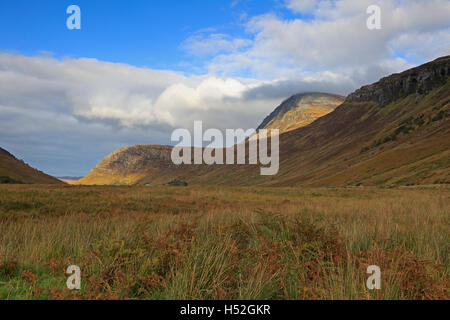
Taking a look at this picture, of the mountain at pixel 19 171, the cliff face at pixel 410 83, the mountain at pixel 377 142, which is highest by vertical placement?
the cliff face at pixel 410 83

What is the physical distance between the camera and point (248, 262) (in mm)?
4750

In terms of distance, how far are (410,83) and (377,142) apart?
4164 centimetres

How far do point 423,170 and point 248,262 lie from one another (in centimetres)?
5762

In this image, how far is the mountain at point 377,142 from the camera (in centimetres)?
6078

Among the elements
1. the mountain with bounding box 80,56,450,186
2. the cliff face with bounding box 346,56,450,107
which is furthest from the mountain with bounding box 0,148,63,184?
the cliff face with bounding box 346,56,450,107

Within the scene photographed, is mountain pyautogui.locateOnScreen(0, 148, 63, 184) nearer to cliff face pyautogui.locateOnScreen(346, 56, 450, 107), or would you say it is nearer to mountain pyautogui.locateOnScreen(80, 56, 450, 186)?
mountain pyautogui.locateOnScreen(80, 56, 450, 186)

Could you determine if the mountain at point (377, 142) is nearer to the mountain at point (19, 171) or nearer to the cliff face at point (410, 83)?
the cliff face at point (410, 83)

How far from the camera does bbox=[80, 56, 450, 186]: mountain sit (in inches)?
2393

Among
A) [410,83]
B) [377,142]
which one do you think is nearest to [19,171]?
[377,142]

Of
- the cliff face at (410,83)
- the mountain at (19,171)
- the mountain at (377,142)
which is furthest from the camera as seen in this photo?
the cliff face at (410,83)

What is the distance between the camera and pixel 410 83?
117938mm

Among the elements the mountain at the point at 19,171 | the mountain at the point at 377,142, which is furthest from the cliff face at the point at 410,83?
the mountain at the point at 19,171

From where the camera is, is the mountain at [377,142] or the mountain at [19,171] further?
the mountain at [377,142]
